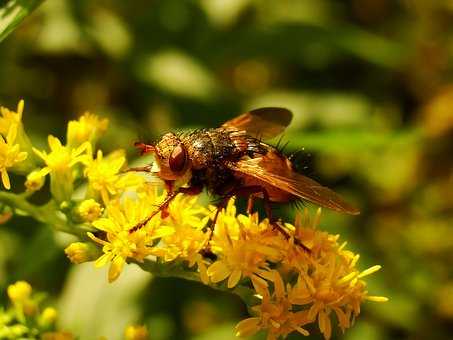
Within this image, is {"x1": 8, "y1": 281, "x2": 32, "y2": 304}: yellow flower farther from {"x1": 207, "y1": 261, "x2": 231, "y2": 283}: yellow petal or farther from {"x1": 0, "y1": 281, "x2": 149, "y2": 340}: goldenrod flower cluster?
{"x1": 207, "y1": 261, "x2": 231, "y2": 283}: yellow petal

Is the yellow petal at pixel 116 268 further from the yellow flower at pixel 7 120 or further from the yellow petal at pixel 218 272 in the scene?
the yellow flower at pixel 7 120

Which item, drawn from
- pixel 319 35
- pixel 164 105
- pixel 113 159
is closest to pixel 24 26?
pixel 164 105

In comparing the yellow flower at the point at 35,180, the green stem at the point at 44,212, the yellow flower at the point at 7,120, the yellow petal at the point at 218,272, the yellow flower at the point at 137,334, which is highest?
the yellow flower at the point at 7,120

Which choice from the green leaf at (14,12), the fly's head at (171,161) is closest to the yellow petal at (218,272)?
the fly's head at (171,161)

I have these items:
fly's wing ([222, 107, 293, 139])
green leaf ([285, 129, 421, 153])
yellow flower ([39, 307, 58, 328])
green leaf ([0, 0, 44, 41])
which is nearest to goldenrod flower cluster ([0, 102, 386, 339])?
yellow flower ([39, 307, 58, 328])

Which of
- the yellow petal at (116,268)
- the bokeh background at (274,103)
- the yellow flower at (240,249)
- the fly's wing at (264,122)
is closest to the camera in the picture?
the yellow petal at (116,268)

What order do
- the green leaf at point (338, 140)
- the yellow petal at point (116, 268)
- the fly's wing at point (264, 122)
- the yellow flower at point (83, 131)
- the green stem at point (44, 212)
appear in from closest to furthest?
the yellow petal at point (116, 268), the green stem at point (44, 212), the yellow flower at point (83, 131), the fly's wing at point (264, 122), the green leaf at point (338, 140)
